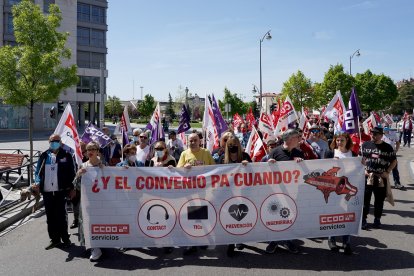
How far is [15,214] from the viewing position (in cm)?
846

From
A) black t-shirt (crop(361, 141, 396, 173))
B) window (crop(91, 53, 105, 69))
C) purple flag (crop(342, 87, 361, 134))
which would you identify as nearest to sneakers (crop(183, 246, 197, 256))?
black t-shirt (crop(361, 141, 396, 173))

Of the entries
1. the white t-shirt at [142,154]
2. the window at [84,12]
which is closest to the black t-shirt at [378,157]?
the white t-shirt at [142,154]

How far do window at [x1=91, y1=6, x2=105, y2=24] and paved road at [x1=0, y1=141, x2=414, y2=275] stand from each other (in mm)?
55184

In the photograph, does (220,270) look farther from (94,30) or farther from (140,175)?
(94,30)

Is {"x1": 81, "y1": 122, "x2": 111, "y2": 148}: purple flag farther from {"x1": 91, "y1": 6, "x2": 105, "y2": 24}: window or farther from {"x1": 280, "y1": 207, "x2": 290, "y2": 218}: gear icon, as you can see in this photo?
{"x1": 91, "y1": 6, "x2": 105, "y2": 24}: window

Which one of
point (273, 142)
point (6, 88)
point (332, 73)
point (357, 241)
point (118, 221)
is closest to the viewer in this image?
point (118, 221)

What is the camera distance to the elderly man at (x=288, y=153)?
19.9 ft

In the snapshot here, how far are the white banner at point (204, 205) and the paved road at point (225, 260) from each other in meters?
0.25

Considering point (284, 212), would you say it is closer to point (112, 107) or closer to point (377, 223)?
point (377, 223)

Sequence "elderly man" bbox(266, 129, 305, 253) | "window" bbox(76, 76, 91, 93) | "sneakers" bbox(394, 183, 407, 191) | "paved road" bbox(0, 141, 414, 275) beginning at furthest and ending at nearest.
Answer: "window" bbox(76, 76, 91, 93) → "sneakers" bbox(394, 183, 407, 191) → "elderly man" bbox(266, 129, 305, 253) → "paved road" bbox(0, 141, 414, 275)

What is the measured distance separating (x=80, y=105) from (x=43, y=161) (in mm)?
54763

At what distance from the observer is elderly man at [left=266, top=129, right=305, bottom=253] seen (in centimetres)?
607

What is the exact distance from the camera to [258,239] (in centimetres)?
600

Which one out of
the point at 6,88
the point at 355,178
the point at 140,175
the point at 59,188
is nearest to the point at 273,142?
the point at 355,178
